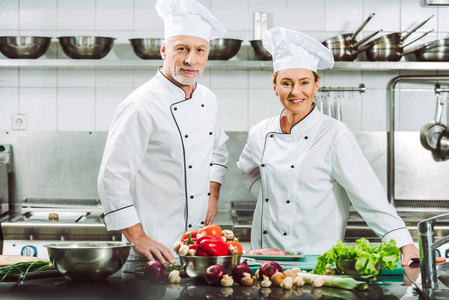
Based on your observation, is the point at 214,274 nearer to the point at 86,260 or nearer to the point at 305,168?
the point at 86,260

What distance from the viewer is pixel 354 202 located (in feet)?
8.50

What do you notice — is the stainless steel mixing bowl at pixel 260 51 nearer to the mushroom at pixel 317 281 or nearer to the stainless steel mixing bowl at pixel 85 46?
the stainless steel mixing bowl at pixel 85 46

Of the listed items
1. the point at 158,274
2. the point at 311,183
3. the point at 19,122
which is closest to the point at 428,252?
the point at 158,274

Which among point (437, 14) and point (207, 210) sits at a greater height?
point (437, 14)

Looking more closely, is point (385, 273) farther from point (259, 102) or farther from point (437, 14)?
point (437, 14)

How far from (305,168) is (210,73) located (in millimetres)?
1850

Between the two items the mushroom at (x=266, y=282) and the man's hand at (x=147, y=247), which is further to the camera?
the man's hand at (x=147, y=247)

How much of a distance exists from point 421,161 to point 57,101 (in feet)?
8.65

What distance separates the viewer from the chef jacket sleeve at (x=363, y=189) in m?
2.44

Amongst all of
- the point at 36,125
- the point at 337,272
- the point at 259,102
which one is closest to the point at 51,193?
the point at 36,125

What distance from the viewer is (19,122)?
436cm

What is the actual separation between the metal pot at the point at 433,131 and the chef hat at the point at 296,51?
76.6 inches

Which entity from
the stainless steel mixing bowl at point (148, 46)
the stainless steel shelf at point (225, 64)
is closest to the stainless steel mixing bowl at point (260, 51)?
the stainless steel shelf at point (225, 64)

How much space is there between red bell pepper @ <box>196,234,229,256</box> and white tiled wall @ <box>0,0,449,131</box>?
2.56 metres
